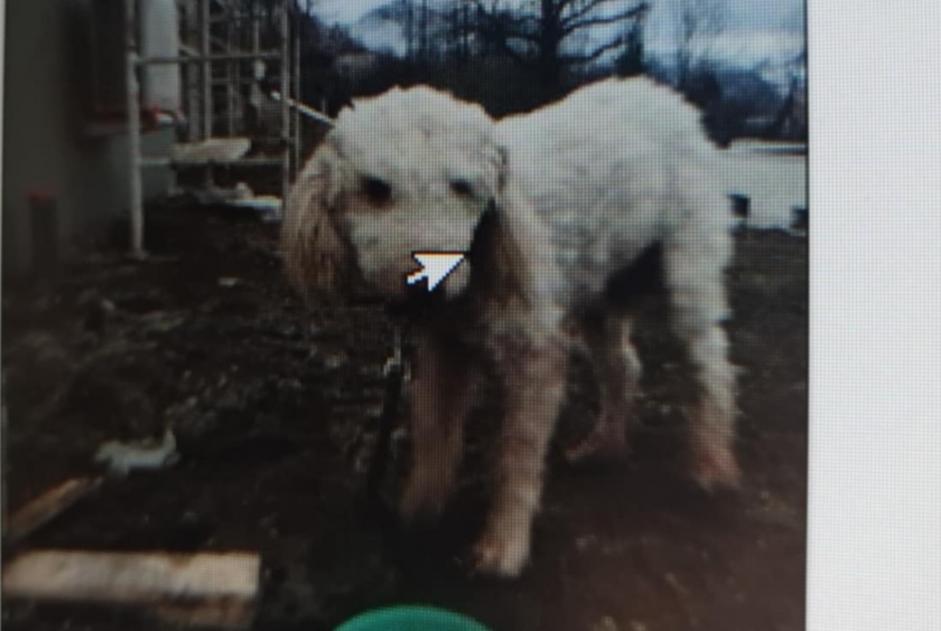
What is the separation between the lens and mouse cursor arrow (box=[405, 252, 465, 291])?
1168 millimetres

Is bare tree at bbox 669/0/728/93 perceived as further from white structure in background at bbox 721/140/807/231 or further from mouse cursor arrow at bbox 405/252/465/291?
mouse cursor arrow at bbox 405/252/465/291

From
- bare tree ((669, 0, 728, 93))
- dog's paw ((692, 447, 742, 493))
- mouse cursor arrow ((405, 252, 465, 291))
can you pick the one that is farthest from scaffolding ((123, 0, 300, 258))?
dog's paw ((692, 447, 742, 493))

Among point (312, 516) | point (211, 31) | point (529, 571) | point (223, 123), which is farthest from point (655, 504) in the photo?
point (211, 31)

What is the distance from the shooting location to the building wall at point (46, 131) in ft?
3.98

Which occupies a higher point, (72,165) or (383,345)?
(72,165)

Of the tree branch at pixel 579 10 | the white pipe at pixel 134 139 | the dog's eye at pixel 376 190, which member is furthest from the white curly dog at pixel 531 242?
the white pipe at pixel 134 139

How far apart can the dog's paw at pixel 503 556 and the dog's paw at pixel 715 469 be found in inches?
11.2

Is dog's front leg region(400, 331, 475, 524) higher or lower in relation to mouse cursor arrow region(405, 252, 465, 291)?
lower

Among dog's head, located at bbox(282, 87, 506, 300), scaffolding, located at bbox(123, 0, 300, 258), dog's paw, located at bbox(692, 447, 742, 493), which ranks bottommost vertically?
dog's paw, located at bbox(692, 447, 742, 493)

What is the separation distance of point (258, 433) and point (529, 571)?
478 mm

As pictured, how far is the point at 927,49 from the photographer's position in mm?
1135

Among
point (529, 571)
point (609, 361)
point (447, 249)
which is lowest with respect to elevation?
point (529, 571)

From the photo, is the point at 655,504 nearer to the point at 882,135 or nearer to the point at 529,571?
the point at 529,571

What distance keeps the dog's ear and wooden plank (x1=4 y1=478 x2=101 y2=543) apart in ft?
1.54
